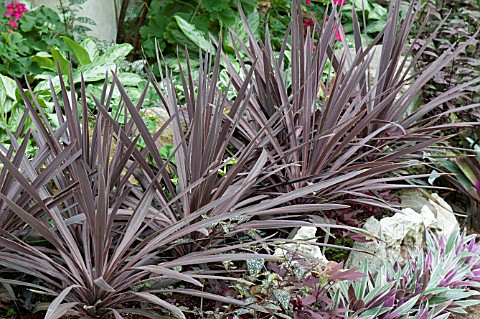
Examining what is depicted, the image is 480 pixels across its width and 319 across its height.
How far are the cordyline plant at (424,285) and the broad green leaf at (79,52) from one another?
2011mm

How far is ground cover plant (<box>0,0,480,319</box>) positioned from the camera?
1925mm

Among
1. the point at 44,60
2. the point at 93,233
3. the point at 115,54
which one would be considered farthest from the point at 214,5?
the point at 93,233

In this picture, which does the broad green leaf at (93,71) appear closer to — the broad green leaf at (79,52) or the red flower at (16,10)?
the broad green leaf at (79,52)

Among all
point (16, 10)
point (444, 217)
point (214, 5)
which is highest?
point (16, 10)

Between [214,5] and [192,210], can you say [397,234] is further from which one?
[214,5]

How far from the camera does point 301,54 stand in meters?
2.73

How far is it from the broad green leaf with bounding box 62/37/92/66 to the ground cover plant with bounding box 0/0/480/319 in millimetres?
704

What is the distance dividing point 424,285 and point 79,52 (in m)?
2.25

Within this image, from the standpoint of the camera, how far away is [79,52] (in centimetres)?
357

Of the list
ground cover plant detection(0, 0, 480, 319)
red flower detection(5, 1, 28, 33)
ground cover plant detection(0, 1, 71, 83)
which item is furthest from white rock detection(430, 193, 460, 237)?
red flower detection(5, 1, 28, 33)

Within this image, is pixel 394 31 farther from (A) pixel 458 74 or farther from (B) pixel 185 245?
(B) pixel 185 245

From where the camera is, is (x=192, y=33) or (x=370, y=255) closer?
(x=370, y=255)

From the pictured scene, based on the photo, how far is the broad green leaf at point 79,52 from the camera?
3.52 m

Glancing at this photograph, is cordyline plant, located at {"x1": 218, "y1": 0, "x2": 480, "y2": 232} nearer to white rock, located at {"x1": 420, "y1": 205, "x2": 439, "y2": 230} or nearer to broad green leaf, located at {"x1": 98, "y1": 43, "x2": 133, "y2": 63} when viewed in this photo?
white rock, located at {"x1": 420, "y1": 205, "x2": 439, "y2": 230}
